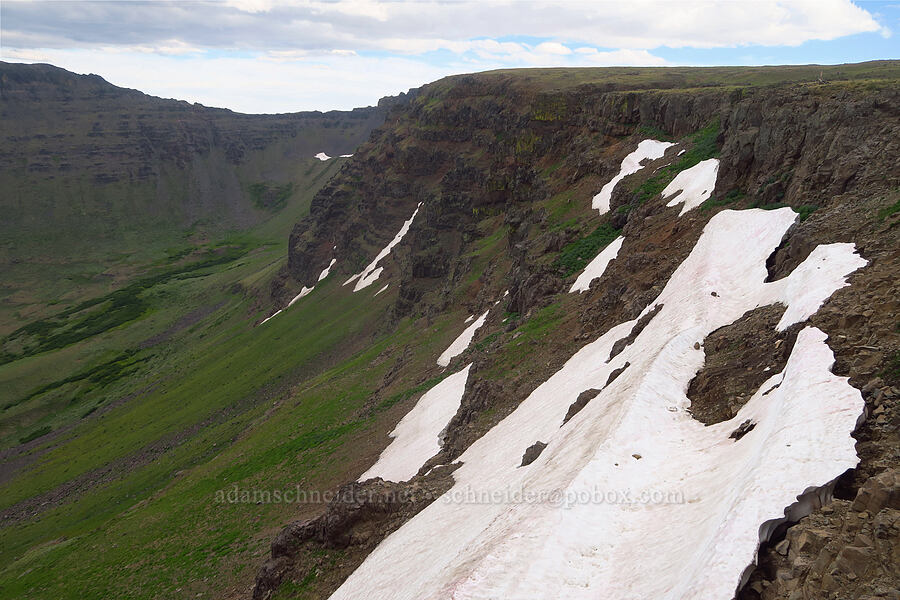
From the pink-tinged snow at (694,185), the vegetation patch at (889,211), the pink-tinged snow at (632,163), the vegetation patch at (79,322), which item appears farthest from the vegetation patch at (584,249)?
the vegetation patch at (79,322)

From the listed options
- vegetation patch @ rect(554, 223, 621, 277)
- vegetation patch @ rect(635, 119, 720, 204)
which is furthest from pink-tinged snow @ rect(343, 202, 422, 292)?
vegetation patch @ rect(635, 119, 720, 204)

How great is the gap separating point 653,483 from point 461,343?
3118cm

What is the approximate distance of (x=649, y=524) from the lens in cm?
1048

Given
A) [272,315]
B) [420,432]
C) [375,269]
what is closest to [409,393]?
[420,432]

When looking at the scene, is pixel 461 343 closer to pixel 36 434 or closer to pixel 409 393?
pixel 409 393

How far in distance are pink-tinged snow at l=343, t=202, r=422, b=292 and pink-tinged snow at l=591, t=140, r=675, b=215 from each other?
49.0m

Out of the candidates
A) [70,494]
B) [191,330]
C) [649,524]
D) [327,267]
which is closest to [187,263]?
[191,330]

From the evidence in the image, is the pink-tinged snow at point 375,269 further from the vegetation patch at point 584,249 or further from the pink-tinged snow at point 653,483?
the pink-tinged snow at point 653,483

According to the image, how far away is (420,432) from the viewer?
3053cm

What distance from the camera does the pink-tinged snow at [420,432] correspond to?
2700cm

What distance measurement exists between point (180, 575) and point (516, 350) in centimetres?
2154

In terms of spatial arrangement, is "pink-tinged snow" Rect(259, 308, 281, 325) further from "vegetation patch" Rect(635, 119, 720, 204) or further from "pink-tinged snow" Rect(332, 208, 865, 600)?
"pink-tinged snow" Rect(332, 208, 865, 600)

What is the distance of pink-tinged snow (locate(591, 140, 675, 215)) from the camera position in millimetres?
43278

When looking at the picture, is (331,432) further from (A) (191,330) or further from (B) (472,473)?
(A) (191,330)
